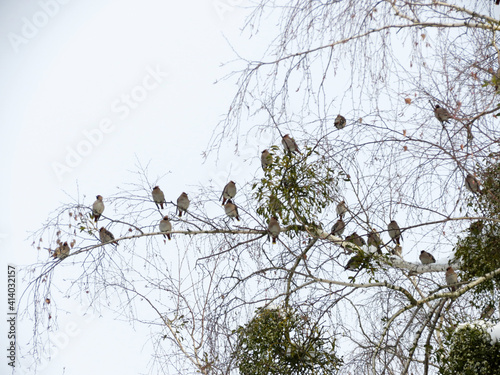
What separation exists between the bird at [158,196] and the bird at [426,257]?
1779 mm

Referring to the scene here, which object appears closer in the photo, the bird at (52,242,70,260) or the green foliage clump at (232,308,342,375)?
the green foliage clump at (232,308,342,375)

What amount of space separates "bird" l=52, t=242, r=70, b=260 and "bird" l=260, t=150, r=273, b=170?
1.36m

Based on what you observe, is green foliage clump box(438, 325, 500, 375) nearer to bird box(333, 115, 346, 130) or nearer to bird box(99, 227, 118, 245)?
bird box(333, 115, 346, 130)

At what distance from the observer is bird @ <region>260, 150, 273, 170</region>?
4191mm

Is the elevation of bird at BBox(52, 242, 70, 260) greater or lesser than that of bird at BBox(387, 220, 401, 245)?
greater

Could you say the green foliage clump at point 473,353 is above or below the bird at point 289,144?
below

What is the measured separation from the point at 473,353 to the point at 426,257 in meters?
0.77

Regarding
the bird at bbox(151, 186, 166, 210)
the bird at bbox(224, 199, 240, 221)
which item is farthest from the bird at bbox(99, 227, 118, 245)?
the bird at bbox(224, 199, 240, 221)

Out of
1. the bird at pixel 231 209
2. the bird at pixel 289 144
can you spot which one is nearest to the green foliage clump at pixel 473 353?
the bird at pixel 289 144

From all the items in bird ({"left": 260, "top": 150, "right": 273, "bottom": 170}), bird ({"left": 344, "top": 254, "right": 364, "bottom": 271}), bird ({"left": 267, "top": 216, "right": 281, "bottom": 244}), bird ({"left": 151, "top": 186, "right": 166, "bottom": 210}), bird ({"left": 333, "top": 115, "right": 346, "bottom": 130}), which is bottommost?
bird ({"left": 344, "top": 254, "right": 364, "bottom": 271})

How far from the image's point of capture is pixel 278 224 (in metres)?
4.12

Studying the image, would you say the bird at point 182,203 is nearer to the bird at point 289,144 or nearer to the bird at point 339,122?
the bird at point 289,144

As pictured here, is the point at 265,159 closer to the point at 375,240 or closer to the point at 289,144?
the point at 289,144

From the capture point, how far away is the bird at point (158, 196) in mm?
4539
